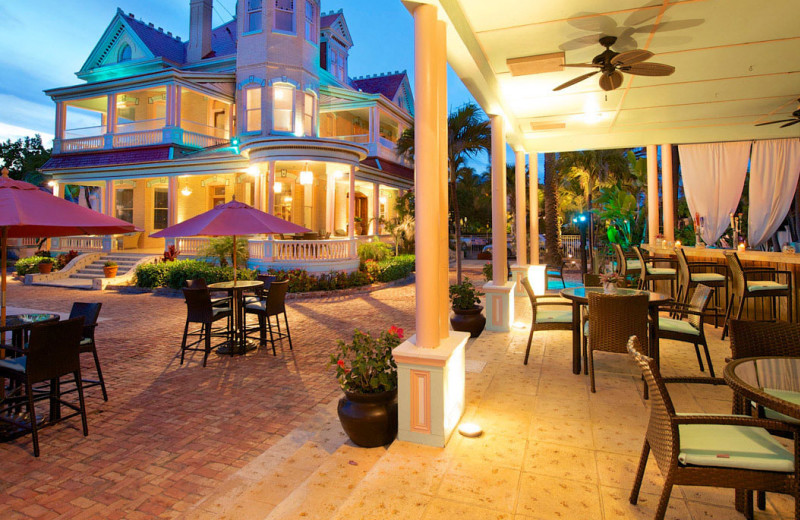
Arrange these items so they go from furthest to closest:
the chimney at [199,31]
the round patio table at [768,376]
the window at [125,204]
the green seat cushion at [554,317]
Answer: the chimney at [199,31]
the window at [125,204]
the green seat cushion at [554,317]
the round patio table at [768,376]

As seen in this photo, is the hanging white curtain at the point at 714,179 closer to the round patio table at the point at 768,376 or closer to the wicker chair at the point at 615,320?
the wicker chair at the point at 615,320

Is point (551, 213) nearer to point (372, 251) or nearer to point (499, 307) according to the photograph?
point (372, 251)

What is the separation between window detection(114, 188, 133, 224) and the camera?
19.4 meters

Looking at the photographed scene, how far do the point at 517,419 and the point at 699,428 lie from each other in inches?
60.9

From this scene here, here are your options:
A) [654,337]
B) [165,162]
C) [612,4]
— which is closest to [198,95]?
[165,162]

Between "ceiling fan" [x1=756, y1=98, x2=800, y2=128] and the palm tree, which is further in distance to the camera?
the palm tree

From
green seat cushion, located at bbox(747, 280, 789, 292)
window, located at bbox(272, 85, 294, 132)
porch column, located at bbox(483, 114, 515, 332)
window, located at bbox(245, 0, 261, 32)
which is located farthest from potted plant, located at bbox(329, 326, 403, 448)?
window, located at bbox(245, 0, 261, 32)

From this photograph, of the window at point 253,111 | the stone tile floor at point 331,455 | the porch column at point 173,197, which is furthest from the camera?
the window at point 253,111

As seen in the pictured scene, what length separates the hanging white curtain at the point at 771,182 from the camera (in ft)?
31.4

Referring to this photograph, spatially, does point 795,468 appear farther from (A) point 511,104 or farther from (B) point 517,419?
(A) point 511,104

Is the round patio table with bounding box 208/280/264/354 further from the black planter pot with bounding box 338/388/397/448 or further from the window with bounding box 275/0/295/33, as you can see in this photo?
the window with bounding box 275/0/295/33

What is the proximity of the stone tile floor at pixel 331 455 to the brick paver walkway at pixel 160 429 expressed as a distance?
0.05 ft

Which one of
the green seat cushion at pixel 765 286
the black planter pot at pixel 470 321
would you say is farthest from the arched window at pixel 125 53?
the green seat cushion at pixel 765 286

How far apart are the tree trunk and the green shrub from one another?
22.4 feet
